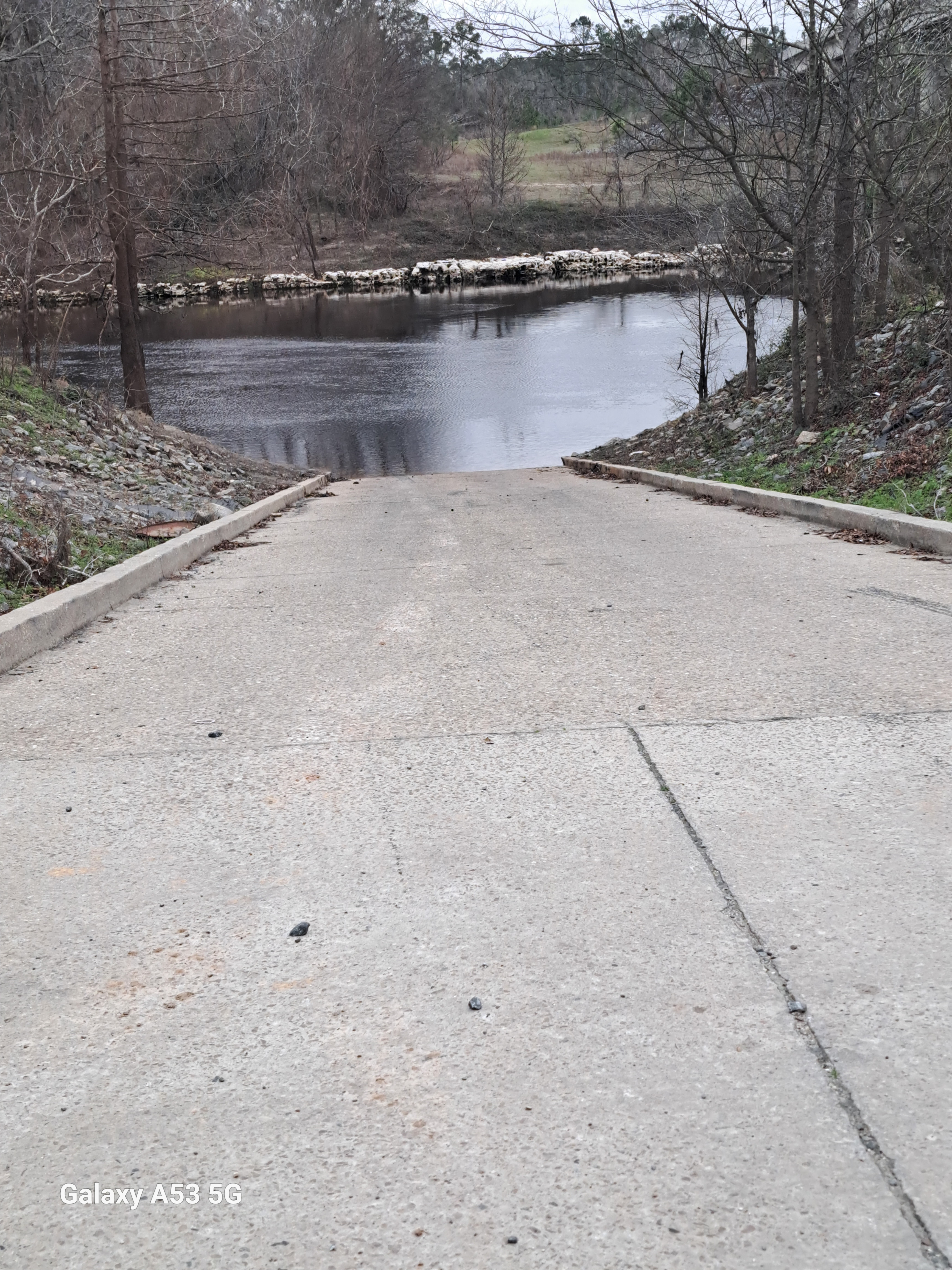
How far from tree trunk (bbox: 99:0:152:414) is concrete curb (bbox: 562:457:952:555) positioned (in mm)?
9584

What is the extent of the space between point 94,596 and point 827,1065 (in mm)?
5204

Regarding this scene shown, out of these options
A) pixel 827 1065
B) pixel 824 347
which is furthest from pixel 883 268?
pixel 827 1065

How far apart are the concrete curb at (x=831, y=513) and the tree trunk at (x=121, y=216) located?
9584mm

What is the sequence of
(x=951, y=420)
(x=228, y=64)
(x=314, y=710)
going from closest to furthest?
1. (x=314, y=710)
2. (x=951, y=420)
3. (x=228, y=64)

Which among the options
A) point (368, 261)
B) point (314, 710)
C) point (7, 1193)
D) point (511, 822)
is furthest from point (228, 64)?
point (368, 261)

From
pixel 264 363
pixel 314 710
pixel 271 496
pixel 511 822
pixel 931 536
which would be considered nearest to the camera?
pixel 511 822

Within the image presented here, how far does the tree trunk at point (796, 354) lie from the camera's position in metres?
13.5

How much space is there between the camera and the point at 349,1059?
2.28 meters

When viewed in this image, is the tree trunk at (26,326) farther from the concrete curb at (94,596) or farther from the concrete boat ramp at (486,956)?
the concrete boat ramp at (486,956)

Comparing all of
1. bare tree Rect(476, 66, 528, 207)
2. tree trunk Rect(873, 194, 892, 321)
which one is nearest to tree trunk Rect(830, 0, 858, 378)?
tree trunk Rect(873, 194, 892, 321)

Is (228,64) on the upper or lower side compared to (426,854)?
upper

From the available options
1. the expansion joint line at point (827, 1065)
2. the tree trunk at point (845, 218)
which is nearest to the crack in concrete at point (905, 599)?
the expansion joint line at point (827, 1065)

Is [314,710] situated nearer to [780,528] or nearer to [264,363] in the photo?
[780,528]

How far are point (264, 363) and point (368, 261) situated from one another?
41.9 metres
